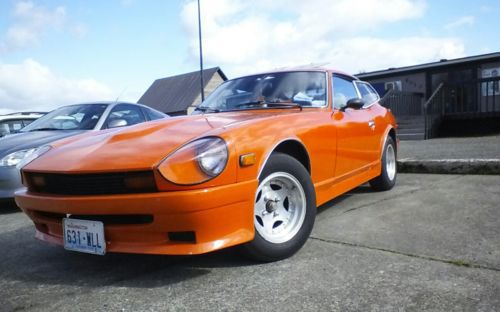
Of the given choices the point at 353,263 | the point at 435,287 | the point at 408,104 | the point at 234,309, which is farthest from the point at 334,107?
the point at 408,104

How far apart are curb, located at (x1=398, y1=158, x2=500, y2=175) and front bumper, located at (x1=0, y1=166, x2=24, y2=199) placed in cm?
509

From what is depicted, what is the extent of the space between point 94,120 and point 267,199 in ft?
11.9

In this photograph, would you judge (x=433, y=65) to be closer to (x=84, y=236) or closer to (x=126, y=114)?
(x=126, y=114)

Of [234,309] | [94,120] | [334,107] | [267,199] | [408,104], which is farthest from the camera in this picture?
[408,104]

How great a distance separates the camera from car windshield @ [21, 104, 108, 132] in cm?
548

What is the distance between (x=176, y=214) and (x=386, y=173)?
10.8 ft

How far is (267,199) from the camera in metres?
2.65

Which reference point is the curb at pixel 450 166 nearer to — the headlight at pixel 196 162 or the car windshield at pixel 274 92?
the car windshield at pixel 274 92

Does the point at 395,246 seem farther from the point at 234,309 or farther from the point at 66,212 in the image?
the point at 66,212

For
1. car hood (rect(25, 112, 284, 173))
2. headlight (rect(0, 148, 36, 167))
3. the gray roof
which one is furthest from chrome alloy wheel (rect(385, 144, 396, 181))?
the gray roof

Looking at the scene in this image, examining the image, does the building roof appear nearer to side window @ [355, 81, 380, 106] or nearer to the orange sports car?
side window @ [355, 81, 380, 106]

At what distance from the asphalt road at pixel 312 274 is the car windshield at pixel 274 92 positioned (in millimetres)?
1068

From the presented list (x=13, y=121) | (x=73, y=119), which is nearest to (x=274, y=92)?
(x=73, y=119)

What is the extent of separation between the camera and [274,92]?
11.9 ft
